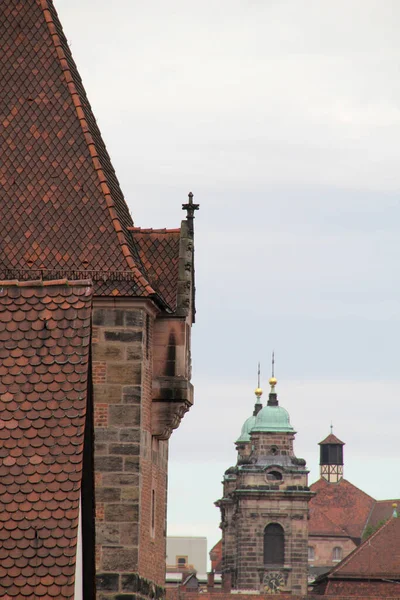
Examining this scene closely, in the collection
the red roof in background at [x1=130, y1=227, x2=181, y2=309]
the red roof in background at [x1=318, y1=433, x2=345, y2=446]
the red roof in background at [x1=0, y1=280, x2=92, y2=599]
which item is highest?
the red roof in background at [x1=318, y1=433, x2=345, y2=446]

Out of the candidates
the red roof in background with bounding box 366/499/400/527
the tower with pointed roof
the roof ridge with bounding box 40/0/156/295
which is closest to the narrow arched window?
the red roof in background with bounding box 366/499/400/527

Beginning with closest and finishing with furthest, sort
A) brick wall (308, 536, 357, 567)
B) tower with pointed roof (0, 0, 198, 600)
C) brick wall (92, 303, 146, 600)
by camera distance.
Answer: brick wall (92, 303, 146, 600) < tower with pointed roof (0, 0, 198, 600) < brick wall (308, 536, 357, 567)

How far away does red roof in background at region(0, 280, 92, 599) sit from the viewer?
13.6m

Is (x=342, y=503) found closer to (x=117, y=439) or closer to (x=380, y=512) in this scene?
(x=380, y=512)

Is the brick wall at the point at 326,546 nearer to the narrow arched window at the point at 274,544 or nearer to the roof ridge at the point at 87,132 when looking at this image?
the narrow arched window at the point at 274,544

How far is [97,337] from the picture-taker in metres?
22.2

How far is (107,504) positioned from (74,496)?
814 centimetres

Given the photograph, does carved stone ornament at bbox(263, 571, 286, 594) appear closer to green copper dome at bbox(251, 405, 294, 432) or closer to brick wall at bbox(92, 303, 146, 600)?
green copper dome at bbox(251, 405, 294, 432)

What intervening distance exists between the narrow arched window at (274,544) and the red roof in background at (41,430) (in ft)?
368

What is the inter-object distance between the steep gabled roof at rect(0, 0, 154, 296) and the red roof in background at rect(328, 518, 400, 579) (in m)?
89.5

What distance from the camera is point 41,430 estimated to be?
14141 millimetres

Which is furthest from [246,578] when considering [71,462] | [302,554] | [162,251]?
[71,462]

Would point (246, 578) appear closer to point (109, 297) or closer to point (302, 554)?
point (302, 554)

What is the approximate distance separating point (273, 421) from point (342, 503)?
52.5 metres
